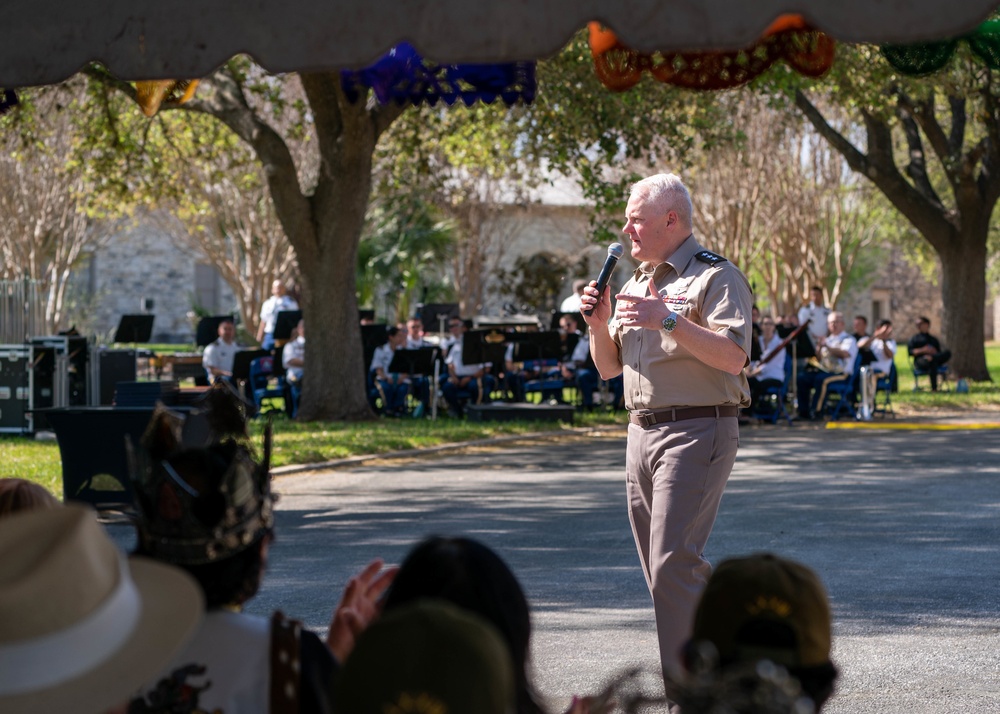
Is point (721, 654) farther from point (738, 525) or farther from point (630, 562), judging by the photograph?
point (738, 525)

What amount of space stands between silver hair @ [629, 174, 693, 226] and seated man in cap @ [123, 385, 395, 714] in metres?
2.57

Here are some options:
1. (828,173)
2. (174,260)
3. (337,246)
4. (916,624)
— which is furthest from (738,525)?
(174,260)

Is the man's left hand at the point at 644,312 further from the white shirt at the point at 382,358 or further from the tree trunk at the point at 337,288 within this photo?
the white shirt at the point at 382,358

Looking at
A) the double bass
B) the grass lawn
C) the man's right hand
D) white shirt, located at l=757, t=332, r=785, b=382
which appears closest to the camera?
the man's right hand

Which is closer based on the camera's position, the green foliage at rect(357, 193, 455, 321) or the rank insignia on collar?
the rank insignia on collar

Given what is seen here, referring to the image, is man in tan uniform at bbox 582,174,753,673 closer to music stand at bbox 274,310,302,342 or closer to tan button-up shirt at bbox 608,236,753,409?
tan button-up shirt at bbox 608,236,753,409

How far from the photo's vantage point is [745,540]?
10.0 meters

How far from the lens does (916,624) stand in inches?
285

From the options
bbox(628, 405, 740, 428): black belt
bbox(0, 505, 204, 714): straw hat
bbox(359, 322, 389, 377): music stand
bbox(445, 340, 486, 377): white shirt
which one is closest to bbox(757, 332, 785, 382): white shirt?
bbox(445, 340, 486, 377): white shirt

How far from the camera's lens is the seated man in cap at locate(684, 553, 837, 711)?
2.33 metres

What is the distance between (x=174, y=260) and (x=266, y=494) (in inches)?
2175

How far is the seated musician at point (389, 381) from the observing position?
891 inches

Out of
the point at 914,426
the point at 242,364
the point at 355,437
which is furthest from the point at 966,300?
the point at 355,437

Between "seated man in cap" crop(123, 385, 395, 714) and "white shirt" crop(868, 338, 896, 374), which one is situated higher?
"white shirt" crop(868, 338, 896, 374)
